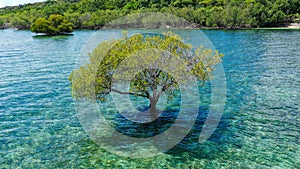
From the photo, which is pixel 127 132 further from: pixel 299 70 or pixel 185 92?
pixel 299 70

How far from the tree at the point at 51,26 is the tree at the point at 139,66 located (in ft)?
384

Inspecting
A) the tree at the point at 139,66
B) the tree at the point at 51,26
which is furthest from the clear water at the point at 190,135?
the tree at the point at 51,26

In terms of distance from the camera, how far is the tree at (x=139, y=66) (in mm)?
24188

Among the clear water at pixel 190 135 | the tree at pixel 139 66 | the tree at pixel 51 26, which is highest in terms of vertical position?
the tree at pixel 51 26

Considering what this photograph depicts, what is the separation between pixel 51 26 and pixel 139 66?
400ft

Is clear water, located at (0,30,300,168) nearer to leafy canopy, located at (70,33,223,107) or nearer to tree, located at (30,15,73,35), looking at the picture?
leafy canopy, located at (70,33,223,107)

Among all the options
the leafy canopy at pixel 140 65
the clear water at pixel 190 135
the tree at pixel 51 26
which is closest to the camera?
the clear water at pixel 190 135

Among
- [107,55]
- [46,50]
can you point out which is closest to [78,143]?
[107,55]

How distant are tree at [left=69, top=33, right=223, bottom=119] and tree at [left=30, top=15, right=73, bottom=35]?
11702cm

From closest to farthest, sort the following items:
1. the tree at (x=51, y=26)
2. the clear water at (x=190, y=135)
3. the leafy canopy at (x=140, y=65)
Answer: the clear water at (x=190, y=135) < the leafy canopy at (x=140, y=65) < the tree at (x=51, y=26)

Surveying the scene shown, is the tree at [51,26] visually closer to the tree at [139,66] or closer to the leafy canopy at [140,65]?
the leafy canopy at [140,65]

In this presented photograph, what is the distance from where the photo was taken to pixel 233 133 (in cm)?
2594

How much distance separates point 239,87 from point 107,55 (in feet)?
78.1

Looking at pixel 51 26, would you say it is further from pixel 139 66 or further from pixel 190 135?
pixel 190 135
